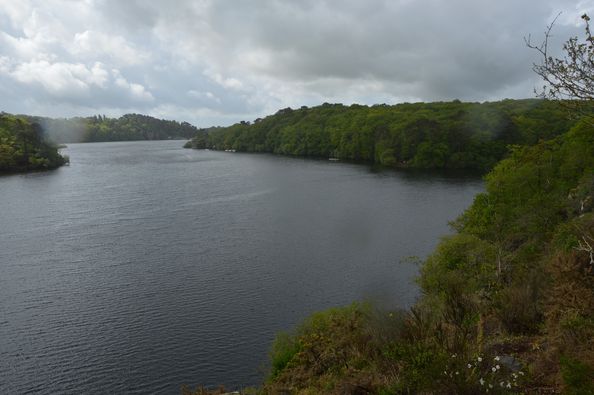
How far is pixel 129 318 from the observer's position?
35.7 m

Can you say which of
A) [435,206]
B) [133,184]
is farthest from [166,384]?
[133,184]

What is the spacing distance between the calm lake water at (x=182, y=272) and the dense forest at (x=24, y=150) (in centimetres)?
4236

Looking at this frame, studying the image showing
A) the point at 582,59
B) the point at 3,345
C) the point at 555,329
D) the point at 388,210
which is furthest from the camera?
the point at 388,210

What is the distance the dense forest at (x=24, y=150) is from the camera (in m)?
124

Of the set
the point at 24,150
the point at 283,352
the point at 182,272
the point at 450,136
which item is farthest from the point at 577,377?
the point at 24,150

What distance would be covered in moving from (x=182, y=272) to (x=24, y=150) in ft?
354

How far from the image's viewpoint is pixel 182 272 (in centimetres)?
4484

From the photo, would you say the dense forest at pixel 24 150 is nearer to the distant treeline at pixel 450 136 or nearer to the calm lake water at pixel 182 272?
the calm lake water at pixel 182 272

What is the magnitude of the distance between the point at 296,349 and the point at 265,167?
11012 centimetres

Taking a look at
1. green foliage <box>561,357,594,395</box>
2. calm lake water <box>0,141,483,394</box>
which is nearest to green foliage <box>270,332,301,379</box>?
calm lake water <box>0,141,483,394</box>

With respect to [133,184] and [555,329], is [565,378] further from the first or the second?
[133,184]

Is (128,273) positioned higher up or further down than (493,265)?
further down

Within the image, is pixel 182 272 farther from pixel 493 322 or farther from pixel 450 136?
pixel 450 136

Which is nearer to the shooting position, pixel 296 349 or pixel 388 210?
pixel 296 349
